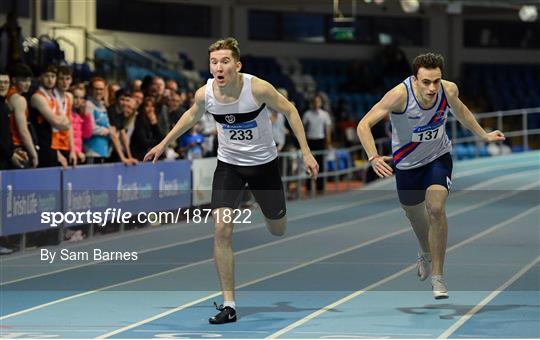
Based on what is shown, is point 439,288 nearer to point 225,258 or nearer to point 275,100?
point 225,258

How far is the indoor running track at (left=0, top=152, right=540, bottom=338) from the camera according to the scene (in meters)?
9.51

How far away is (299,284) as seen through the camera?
1218 centimetres

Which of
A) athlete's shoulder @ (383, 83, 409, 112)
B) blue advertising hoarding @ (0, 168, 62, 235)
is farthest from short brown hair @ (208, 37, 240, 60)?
blue advertising hoarding @ (0, 168, 62, 235)

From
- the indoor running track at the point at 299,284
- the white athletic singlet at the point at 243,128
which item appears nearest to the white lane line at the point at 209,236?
the indoor running track at the point at 299,284

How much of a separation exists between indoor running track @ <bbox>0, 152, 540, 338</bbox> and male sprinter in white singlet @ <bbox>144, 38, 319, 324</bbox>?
2.14ft

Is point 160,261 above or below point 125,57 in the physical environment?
below

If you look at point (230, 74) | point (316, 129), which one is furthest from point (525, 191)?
point (230, 74)

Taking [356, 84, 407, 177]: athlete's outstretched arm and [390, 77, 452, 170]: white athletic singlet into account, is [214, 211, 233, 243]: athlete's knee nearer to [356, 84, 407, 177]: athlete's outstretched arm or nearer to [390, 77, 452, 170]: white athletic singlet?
[356, 84, 407, 177]: athlete's outstretched arm

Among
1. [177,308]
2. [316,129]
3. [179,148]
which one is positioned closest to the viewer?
[177,308]

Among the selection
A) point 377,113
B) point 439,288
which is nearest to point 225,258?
point 377,113

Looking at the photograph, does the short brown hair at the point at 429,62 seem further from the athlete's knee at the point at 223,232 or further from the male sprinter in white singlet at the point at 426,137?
the athlete's knee at the point at 223,232

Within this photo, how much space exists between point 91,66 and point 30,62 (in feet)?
10.4

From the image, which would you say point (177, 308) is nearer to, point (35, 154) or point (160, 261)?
point (160, 261)

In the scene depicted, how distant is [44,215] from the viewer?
1515 centimetres
